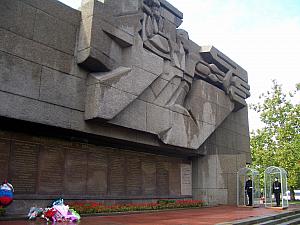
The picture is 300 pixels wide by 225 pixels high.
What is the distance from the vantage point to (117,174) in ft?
44.4

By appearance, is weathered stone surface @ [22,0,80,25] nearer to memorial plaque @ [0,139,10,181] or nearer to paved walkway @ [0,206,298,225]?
memorial plaque @ [0,139,10,181]

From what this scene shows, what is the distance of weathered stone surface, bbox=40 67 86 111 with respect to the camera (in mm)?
10391

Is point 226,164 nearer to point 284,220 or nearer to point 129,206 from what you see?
point 284,220

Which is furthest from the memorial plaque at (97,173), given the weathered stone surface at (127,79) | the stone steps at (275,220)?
the stone steps at (275,220)

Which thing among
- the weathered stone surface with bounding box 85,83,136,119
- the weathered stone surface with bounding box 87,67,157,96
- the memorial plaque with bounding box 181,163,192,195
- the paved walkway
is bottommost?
the paved walkway

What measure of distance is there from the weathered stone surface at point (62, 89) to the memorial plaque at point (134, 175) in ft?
13.2

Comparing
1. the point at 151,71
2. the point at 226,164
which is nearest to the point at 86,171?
the point at 151,71

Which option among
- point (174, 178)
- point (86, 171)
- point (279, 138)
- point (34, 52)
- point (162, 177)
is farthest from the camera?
point (279, 138)

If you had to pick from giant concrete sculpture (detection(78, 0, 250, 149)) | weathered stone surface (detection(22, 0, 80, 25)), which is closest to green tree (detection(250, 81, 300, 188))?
giant concrete sculpture (detection(78, 0, 250, 149))

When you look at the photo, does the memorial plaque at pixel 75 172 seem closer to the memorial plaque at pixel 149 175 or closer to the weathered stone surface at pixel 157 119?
the weathered stone surface at pixel 157 119

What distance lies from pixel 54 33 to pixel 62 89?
182cm

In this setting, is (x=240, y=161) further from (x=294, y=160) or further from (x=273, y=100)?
(x=273, y=100)

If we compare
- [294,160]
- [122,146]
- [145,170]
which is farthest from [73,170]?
[294,160]

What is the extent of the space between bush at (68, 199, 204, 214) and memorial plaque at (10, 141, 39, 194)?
150cm
